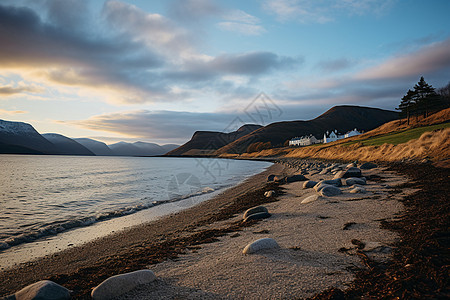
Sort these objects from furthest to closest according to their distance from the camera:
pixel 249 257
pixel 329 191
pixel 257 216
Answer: pixel 329 191
pixel 257 216
pixel 249 257

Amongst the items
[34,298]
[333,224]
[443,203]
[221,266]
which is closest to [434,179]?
[443,203]

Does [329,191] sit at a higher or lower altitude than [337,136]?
lower

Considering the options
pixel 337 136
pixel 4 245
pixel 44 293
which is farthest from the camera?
pixel 337 136

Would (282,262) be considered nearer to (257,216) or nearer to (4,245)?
(257,216)

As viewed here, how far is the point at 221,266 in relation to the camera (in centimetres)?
476

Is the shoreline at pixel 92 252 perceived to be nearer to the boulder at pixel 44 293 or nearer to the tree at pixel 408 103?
the boulder at pixel 44 293

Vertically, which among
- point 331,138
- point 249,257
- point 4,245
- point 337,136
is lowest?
Answer: point 4,245

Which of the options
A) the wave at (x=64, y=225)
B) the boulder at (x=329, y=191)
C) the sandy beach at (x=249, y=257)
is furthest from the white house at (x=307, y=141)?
the sandy beach at (x=249, y=257)

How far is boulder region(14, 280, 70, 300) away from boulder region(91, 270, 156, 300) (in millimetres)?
546

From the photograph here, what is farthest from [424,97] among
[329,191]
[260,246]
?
[260,246]

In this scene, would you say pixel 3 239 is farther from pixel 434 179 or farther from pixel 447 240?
pixel 434 179

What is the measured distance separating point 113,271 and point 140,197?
13.8 meters

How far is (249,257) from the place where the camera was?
498 centimetres

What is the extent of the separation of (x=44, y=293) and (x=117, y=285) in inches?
46.2
